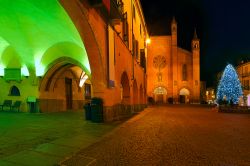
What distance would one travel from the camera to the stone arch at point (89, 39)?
11.9 metres

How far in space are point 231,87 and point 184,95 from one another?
26968 mm

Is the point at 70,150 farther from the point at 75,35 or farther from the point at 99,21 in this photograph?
the point at 75,35

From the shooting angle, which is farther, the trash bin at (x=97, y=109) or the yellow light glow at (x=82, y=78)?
the yellow light glow at (x=82, y=78)

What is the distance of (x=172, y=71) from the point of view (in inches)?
2371

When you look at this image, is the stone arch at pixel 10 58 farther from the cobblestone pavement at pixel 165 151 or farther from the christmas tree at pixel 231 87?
the christmas tree at pixel 231 87

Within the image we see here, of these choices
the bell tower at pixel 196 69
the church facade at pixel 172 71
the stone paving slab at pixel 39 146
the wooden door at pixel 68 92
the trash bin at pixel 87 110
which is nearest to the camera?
the stone paving slab at pixel 39 146

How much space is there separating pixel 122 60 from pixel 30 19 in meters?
6.73

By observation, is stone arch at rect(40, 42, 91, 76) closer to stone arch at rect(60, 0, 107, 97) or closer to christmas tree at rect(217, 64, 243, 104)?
stone arch at rect(60, 0, 107, 97)

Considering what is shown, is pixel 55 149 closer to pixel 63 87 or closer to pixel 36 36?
pixel 36 36

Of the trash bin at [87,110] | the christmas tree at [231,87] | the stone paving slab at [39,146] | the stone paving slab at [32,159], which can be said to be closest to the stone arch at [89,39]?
the trash bin at [87,110]

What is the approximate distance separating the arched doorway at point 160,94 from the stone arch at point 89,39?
1831 inches

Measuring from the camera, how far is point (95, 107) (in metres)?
14.0

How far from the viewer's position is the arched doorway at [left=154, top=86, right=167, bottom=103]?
59.8m

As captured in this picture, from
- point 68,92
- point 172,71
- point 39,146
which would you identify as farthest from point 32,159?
point 172,71
